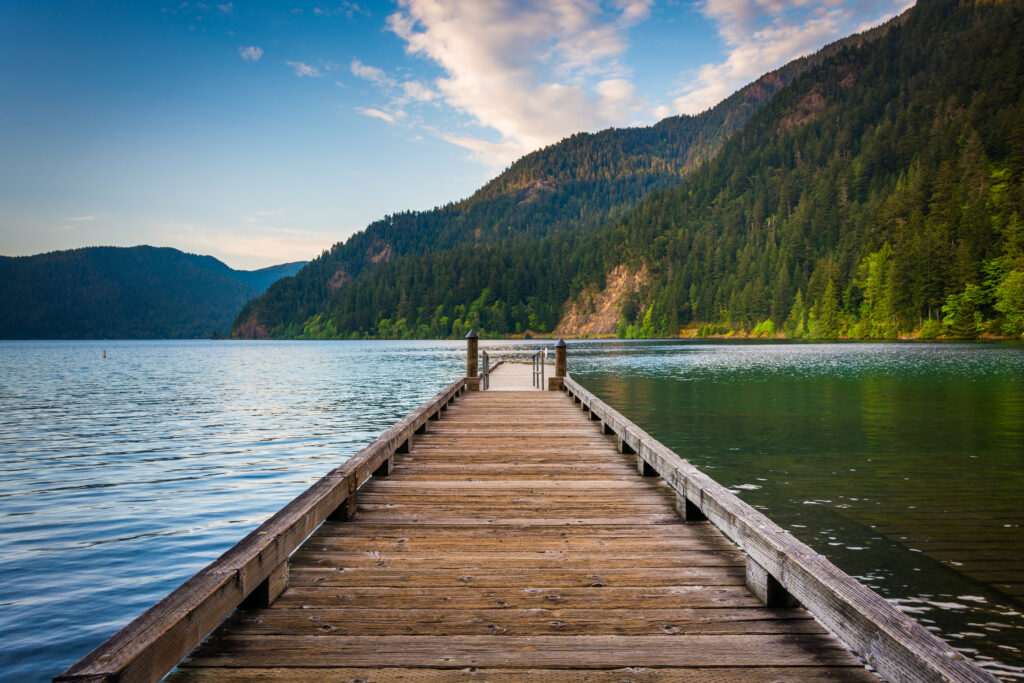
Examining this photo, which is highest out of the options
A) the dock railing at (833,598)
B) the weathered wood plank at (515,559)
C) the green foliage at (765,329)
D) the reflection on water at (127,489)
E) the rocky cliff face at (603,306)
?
the rocky cliff face at (603,306)

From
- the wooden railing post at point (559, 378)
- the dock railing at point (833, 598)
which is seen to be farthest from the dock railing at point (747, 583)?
the wooden railing post at point (559, 378)

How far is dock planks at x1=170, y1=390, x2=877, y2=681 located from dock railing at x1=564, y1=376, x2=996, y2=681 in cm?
23

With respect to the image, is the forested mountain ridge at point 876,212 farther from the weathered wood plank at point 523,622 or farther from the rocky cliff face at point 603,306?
the weathered wood plank at point 523,622

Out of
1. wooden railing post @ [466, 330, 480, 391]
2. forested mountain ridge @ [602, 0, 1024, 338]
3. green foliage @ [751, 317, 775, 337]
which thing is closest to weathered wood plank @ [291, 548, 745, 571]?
wooden railing post @ [466, 330, 480, 391]

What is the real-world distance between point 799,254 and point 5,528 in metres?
133

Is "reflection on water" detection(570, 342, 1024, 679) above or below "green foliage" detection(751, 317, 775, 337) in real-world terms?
below

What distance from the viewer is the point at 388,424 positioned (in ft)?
70.0

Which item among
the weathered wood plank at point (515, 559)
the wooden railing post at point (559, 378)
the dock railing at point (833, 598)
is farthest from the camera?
the wooden railing post at point (559, 378)

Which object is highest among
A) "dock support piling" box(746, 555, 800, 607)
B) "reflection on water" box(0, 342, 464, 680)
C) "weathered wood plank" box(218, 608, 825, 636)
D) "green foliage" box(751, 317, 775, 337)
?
"green foliage" box(751, 317, 775, 337)

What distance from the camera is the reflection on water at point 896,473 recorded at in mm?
6395

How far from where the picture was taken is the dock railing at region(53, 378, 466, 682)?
99.5 inches

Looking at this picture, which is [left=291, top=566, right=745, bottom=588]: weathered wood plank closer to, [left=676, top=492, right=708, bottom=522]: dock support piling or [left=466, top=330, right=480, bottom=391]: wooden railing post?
Answer: [left=676, top=492, right=708, bottom=522]: dock support piling

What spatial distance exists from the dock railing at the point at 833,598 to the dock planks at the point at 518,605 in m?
0.23

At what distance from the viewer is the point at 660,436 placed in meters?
17.8
